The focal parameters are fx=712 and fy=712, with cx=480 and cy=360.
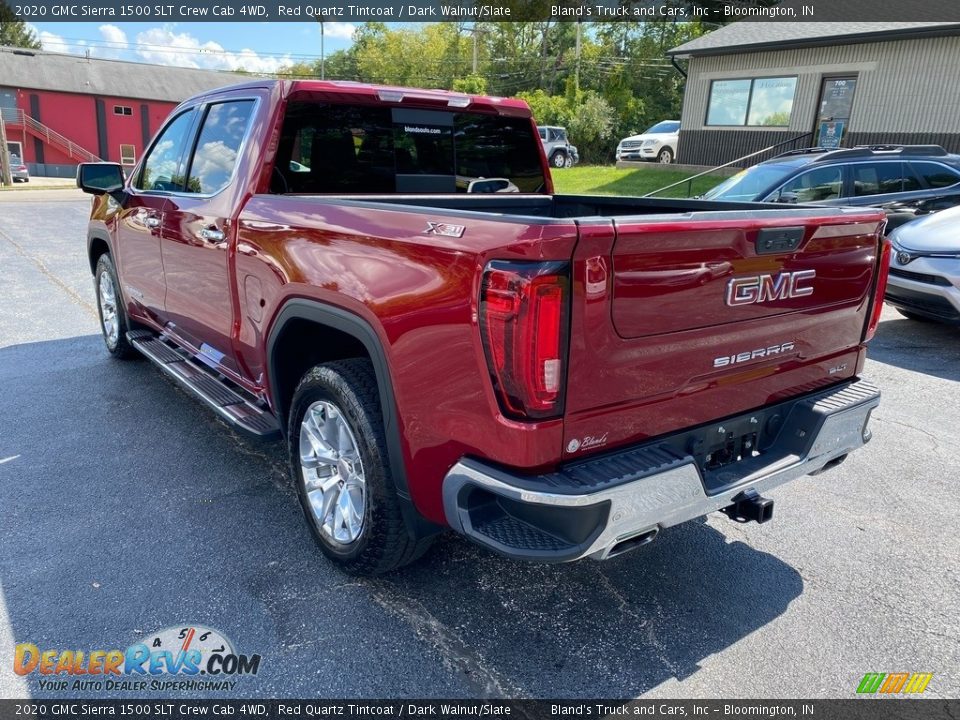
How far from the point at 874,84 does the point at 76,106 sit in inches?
1920

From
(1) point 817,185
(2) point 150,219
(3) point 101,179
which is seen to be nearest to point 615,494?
(2) point 150,219

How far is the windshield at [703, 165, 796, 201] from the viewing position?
9031 mm

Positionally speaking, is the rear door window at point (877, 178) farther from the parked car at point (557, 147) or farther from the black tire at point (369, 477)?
the parked car at point (557, 147)

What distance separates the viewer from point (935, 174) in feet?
30.3

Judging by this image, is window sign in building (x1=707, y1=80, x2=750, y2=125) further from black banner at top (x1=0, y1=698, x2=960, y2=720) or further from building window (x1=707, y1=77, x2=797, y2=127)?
black banner at top (x1=0, y1=698, x2=960, y2=720)

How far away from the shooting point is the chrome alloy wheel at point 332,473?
9.48 feet

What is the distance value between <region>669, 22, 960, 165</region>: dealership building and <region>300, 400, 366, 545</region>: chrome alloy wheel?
1783cm

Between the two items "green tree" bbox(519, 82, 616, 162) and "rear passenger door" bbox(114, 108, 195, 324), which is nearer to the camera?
"rear passenger door" bbox(114, 108, 195, 324)

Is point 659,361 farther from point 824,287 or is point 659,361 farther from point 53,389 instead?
point 53,389

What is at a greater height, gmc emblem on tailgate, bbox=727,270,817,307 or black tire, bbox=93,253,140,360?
gmc emblem on tailgate, bbox=727,270,817,307

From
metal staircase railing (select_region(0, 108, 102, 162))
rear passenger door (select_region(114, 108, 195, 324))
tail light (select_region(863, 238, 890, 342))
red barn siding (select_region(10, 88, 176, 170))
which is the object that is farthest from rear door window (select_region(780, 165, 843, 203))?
metal staircase railing (select_region(0, 108, 102, 162))

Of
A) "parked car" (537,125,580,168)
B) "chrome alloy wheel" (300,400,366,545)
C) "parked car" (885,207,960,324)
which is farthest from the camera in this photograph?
"parked car" (537,125,580,168)

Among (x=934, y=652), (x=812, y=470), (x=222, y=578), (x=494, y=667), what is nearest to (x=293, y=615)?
(x=222, y=578)

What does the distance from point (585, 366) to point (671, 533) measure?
1683 mm
